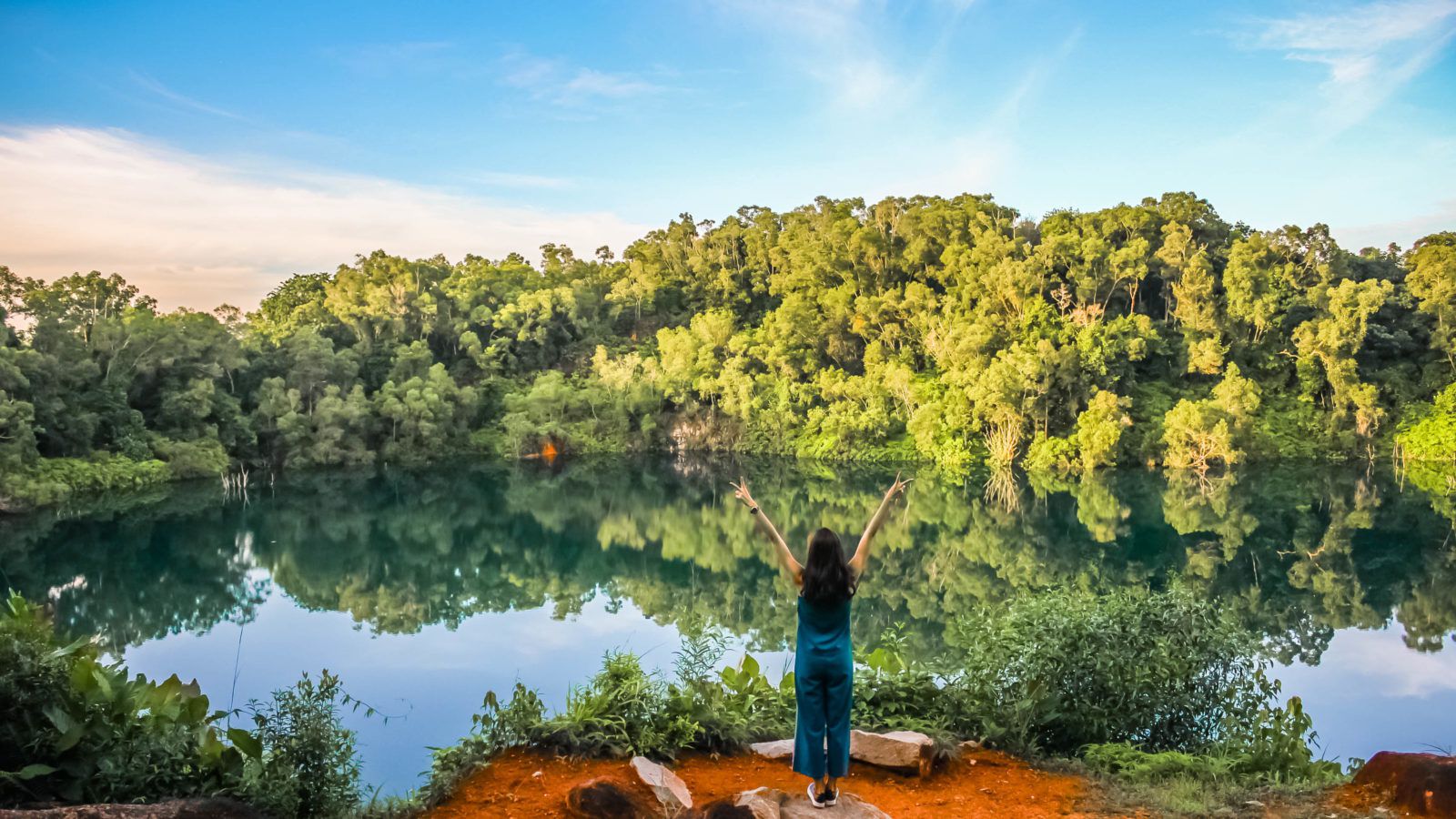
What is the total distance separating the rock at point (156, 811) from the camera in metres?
Answer: 3.16

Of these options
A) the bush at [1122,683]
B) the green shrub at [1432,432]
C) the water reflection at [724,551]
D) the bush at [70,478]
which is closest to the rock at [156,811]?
the bush at [1122,683]

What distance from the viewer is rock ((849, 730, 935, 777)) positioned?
4.47 metres

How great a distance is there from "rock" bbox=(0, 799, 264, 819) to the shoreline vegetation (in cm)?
15

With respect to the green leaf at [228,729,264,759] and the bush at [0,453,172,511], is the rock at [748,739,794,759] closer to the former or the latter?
the green leaf at [228,729,264,759]

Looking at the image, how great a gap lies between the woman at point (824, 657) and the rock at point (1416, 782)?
2280 mm

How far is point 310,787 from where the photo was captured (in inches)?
152

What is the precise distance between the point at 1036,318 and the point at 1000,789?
27771 millimetres

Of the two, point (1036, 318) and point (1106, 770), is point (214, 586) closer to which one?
point (1106, 770)

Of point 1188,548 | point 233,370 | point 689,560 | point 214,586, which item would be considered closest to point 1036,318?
point 1188,548

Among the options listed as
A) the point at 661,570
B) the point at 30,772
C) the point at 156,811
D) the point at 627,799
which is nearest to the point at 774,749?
the point at 627,799

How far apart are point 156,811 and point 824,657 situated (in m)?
2.43

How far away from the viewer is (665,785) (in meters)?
4.04

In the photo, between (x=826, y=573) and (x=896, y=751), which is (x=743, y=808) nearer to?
(x=826, y=573)

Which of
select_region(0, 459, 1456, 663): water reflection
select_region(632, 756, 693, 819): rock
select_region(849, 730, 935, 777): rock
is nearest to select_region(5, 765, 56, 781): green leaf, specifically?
select_region(632, 756, 693, 819): rock
